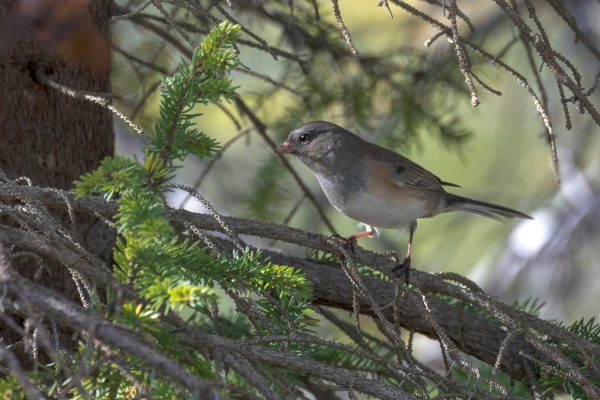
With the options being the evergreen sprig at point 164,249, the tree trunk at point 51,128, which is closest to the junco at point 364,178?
the tree trunk at point 51,128

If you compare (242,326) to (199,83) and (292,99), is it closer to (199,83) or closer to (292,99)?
(199,83)

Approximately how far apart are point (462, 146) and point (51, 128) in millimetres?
2379

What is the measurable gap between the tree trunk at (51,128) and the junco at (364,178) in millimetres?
917

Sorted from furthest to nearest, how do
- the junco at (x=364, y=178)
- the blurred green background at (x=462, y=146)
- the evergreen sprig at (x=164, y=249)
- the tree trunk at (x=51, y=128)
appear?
the blurred green background at (x=462, y=146)
the junco at (x=364, y=178)
the tree trunk at (x=51, y=128)
the evergreen sprig at (x=164, y=249)

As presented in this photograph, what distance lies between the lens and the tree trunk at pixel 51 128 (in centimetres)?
222

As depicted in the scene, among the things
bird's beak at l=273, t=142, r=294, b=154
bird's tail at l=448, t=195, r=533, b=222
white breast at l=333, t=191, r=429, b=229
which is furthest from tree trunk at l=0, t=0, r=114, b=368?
bird's tail at l=448, t=195, r=533, b=222

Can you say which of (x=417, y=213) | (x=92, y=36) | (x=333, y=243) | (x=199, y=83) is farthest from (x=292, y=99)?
(x=199, y=83)

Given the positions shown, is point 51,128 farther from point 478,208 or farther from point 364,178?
point 478,208

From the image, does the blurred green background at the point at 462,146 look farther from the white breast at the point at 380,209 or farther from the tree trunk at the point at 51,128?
the tree trunk at the point at 51,128

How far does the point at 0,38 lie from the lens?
2221mm

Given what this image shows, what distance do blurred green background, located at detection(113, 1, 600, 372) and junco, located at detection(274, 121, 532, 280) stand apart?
0.56 feet

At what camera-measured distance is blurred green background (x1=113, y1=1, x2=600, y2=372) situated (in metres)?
3.49

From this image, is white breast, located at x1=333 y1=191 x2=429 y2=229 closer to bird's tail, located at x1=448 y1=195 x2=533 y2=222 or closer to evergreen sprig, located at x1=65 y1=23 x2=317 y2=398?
bird's tail, located at x1=448 y1=195 x2=533 y2=222

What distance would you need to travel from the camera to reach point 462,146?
3742 millimetres
